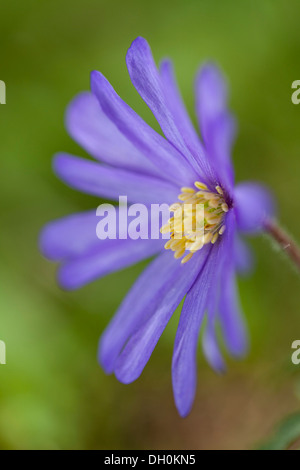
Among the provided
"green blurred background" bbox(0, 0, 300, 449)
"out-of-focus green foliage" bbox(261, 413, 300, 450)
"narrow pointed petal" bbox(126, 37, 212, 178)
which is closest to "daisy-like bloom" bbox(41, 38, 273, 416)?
"narrow pointed petal" bbox(126, 37, 212, 178)

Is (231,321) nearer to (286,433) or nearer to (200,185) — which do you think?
(286,433)

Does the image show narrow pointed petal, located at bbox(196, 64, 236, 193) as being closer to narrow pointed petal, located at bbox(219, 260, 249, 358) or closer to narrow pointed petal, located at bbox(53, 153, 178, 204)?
narrow pointed petal, located at bbox(53, 153, 178, 204)

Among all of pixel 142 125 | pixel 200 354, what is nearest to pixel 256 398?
pixel 200 354

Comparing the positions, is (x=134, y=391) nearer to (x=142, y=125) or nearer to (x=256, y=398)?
(x=256, y=398)

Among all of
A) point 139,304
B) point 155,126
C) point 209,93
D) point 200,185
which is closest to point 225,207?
point 200,185

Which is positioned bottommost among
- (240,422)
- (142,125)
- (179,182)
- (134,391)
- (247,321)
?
(240,422)

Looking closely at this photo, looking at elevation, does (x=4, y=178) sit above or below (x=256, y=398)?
above
